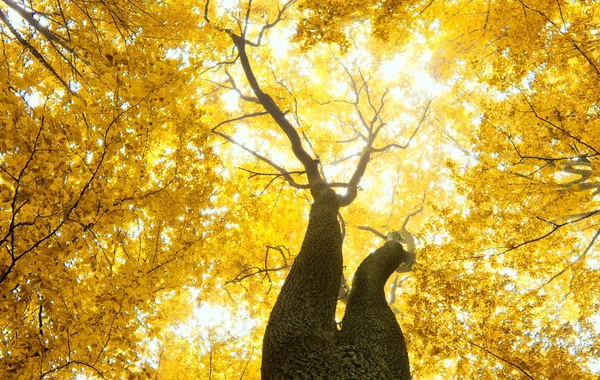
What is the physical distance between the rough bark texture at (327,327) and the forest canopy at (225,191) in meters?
1.25

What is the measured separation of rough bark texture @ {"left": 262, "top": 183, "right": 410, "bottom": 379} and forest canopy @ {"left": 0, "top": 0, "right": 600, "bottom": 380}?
1253mm

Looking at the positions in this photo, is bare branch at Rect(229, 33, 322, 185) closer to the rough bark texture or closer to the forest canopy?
the forest canopy

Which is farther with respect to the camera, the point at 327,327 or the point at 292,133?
the point at 292,133

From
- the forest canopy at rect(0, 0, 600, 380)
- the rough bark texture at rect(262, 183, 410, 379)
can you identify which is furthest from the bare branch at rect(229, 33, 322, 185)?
the rough bark texture at rect(262, 183, 410, 379)

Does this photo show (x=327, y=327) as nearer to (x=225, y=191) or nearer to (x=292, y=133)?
(x=292, y=133)

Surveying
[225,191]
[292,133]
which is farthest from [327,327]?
[225,191]

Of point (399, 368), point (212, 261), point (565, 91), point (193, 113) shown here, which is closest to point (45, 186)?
point (399, 368)

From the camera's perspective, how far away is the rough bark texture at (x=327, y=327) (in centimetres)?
265

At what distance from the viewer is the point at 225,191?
24.3 ft

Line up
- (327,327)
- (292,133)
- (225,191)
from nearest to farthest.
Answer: (327,327) < (292,133) < (225,191)

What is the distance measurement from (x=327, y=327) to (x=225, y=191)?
15.7 feet

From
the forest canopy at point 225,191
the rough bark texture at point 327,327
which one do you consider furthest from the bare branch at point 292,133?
the rough bark texture at point 327,327

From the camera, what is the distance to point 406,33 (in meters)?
6.16

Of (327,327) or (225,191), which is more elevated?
(225,191)
